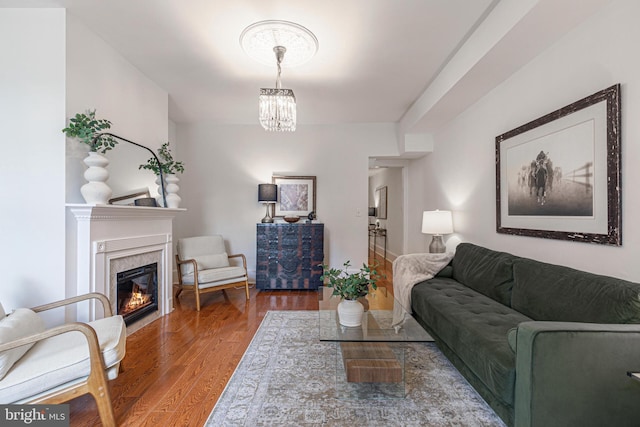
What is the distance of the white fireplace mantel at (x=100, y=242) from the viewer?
229 centimetres

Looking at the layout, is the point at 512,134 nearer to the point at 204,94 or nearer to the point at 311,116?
the point at 311,116

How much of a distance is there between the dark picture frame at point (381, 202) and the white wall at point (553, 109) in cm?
370

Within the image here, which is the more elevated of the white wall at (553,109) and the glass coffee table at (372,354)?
the white wall at (553,109)

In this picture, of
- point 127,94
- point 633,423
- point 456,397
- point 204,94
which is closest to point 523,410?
point 633,423

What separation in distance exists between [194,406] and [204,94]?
3.55 m

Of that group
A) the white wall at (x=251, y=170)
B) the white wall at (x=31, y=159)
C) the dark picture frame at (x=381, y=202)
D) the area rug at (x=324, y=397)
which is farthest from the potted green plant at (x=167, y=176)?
the dark picture frame at (x=381, y=202)

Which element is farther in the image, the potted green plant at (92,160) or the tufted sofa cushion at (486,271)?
the tufted sofa cushion at (486,271)

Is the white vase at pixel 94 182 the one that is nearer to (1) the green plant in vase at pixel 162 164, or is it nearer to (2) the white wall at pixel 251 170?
(1) the green plant in vase at pixel 162 164

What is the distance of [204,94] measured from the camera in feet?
12.5

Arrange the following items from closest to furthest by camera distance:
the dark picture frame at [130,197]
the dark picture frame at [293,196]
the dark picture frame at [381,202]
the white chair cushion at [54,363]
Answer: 1. the white chair cushion at [54,363]
2. the dark picture frame at [130,197]
3. the dark picture frame at [293,196]
4. the dark picture frame at [381,202]

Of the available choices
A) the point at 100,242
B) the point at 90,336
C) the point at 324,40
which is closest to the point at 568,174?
the point at 324,40

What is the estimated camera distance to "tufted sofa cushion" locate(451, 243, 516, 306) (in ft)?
7.78

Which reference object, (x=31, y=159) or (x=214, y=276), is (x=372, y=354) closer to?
(x=214, y=276)

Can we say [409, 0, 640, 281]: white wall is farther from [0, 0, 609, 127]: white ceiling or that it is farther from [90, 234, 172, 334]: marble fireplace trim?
[90, 234, 172, 334]: marble fireplace trim
